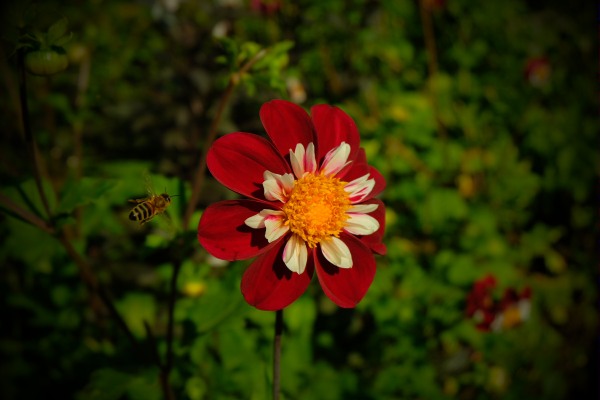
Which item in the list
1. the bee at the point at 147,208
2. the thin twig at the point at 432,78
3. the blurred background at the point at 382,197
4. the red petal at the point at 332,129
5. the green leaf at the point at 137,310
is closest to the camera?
the bee at the point at 147,208

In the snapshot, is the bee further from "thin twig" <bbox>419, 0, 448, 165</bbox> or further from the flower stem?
"thin twig" <bbox>419, 0, 448, 165</bbox>

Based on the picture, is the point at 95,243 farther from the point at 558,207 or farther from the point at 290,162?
the point at 558,207

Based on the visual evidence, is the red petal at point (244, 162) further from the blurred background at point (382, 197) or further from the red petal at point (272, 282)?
the blurred background at point (382, 197)

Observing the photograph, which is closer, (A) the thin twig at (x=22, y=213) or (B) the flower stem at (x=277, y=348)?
(B) the flower stem at (x=277, y=348)

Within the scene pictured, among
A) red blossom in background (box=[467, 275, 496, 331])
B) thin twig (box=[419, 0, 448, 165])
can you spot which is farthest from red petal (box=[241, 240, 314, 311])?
thin twig (box=[419, 0, 448, 165])

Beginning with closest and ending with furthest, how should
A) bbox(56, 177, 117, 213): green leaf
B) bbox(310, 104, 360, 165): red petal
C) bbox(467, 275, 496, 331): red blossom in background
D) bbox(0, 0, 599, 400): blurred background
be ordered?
bbox(310, 104, 360, 165): red petal, bbox(56, 177, 117, 213): green leaf, bbox(0, 0, 599, 400): blurred background, bbox(467, 275, 496, 331): red blossom in background

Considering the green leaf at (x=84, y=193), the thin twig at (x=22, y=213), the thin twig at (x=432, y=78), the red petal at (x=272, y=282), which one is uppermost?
the thin twig at (x=432, y=78)

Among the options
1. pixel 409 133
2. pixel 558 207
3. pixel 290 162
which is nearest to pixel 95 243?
pixel 290 162

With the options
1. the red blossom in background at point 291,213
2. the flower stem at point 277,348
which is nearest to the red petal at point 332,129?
the red blossom in background at point 291,213
